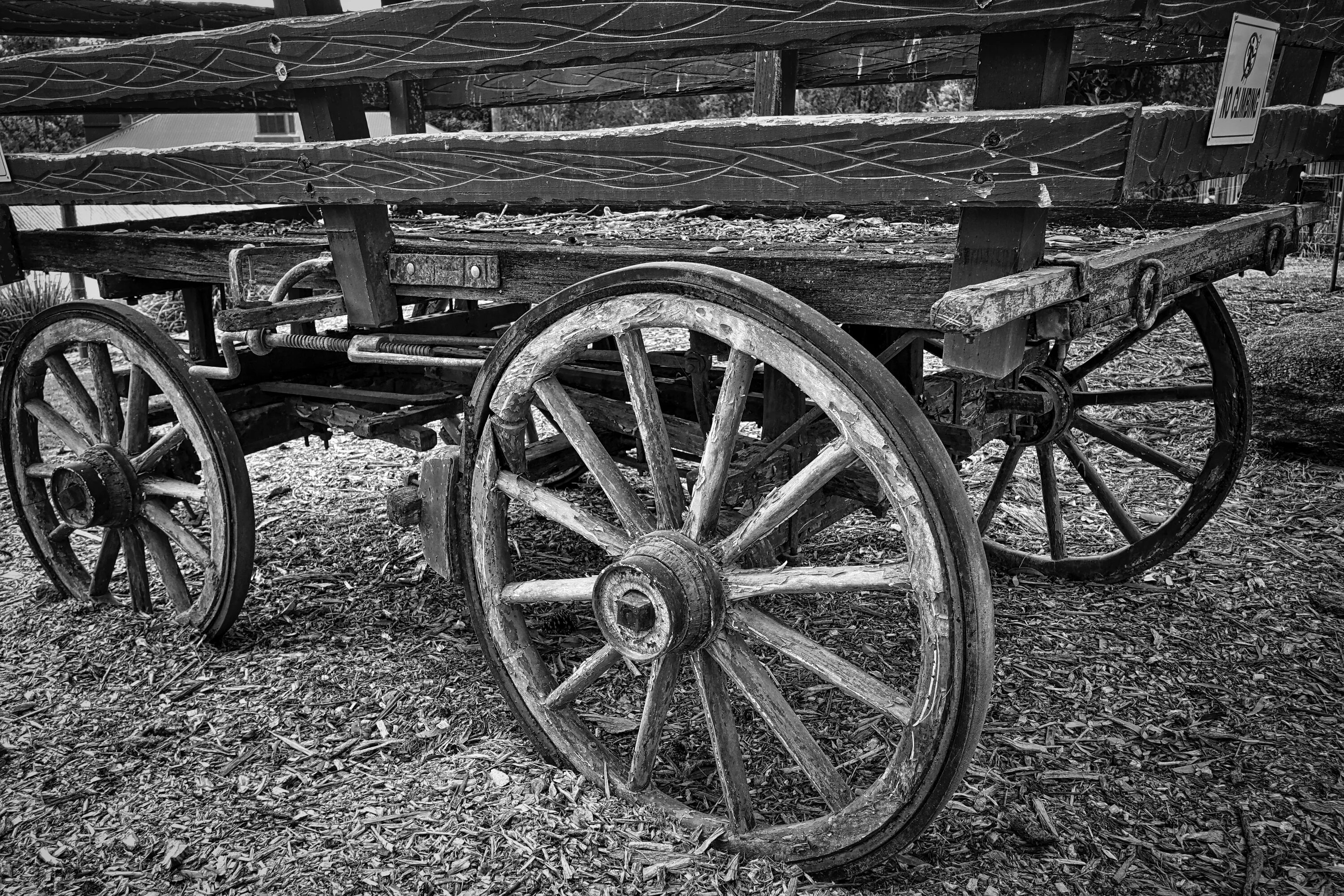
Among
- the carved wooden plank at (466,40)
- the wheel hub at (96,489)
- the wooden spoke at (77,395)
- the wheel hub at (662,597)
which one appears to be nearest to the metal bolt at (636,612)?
the wheel hub at (662,597)

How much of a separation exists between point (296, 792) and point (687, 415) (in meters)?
1.75

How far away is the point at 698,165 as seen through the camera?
87.6 inches

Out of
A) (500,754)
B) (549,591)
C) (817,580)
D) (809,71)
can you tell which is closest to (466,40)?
(549,591)

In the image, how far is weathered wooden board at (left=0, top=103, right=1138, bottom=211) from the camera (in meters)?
1.80

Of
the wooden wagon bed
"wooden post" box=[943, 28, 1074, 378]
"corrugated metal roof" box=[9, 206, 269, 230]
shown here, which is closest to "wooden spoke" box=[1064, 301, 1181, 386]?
the wooden wagon bed

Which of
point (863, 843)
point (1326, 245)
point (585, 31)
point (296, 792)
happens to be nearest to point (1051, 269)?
point (585, 31)

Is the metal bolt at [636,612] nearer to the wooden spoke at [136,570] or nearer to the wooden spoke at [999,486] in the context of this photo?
the wooden spoke at [999,486]

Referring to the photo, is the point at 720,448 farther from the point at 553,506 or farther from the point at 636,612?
the point at 553,506

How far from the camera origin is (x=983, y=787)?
284cm

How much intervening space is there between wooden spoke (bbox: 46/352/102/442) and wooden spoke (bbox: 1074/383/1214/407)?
3.68 m

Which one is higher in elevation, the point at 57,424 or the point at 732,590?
the point at 732,590

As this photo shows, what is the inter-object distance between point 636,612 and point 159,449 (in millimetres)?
2155

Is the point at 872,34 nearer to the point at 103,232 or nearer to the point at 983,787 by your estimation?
the point at 983,787

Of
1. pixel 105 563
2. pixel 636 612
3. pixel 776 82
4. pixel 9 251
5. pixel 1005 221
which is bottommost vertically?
pixel 105 563
